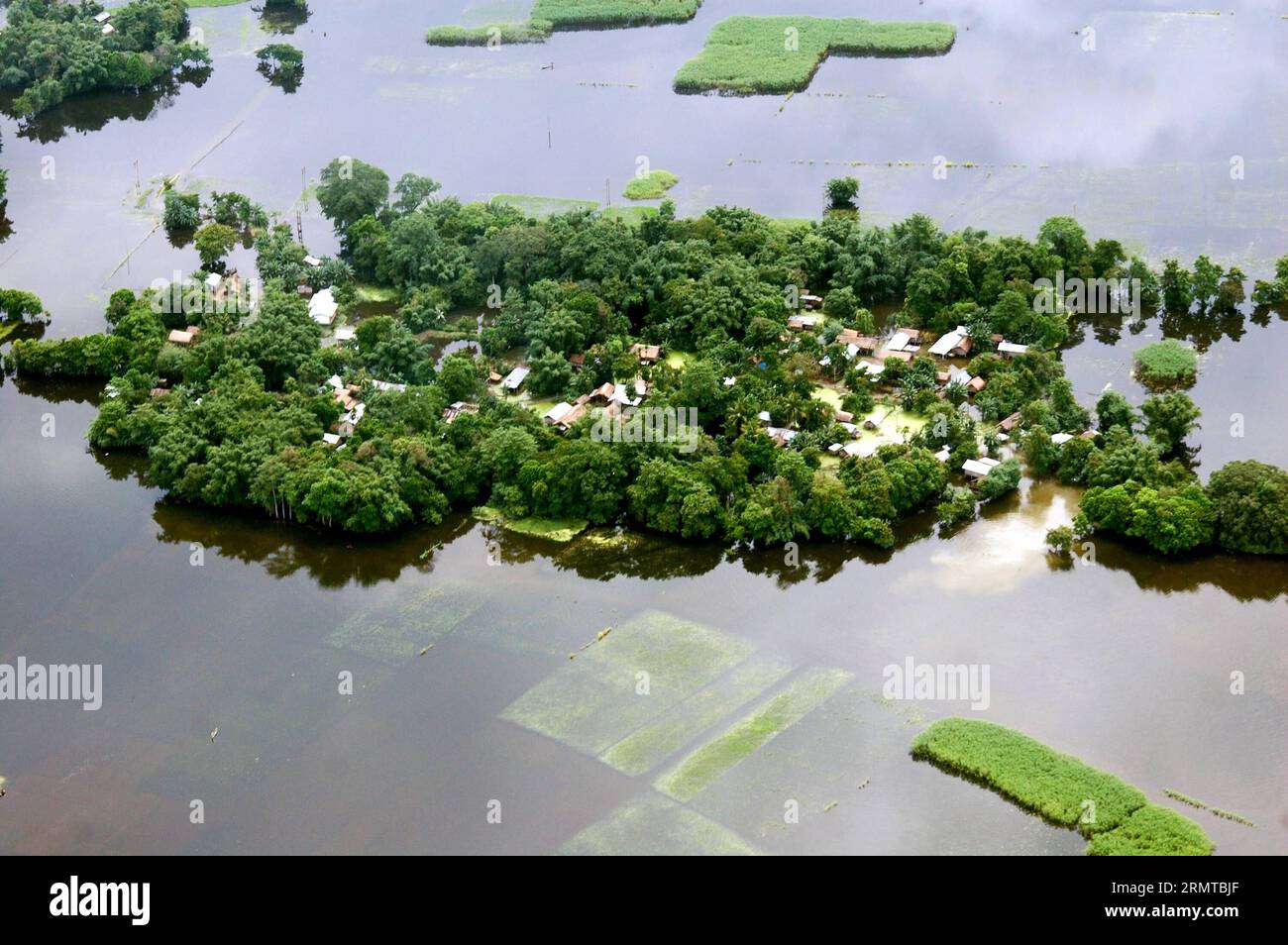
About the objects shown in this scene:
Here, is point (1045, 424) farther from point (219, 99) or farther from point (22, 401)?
point (219, 99)

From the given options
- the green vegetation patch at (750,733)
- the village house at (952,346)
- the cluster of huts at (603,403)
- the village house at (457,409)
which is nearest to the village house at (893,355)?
the village house at (952,346)

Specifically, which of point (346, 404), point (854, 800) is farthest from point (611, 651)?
point (346, 404)

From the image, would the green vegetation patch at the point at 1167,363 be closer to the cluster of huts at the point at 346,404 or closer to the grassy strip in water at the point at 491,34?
the cluster of huts at the point at 346,404

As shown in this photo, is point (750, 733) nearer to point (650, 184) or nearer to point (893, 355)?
point (893, 355)

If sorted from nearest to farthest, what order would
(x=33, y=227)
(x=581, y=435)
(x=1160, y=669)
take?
1. (x=1160, y=669)
2. (x=581, y=435)
3. (x=33, y=227)

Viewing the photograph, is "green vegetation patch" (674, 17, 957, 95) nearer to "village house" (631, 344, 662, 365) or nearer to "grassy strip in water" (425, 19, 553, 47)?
"grassy strip in water" (425, 19, 553, 47)

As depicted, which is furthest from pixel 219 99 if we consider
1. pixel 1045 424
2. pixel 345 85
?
pixel 1045 424
